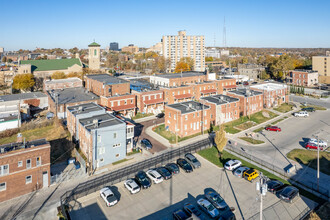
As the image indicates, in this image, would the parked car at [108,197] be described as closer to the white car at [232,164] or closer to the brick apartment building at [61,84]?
the white car at [232,164]

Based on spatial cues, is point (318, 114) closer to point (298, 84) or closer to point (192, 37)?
point (298, 84)

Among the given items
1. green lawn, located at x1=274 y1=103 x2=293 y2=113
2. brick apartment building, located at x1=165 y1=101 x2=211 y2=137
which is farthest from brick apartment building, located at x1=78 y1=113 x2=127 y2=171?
green lawn, located at x1=274 y1=103 x2=293 y2=113

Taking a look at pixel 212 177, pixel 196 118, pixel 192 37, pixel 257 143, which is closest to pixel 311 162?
pixel 257 143

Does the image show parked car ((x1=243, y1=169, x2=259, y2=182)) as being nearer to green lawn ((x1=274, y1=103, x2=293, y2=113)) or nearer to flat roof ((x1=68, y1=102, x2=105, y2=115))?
flat roof ((x1=68, y1=102, x2=105, y2=115))

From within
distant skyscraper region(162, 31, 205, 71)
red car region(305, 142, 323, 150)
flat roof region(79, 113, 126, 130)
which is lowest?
red car region(305, 142, 323, 150)

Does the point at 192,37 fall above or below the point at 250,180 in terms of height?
above

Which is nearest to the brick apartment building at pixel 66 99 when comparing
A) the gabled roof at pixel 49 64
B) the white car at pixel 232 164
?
the gabled roof at pixel 49 64
